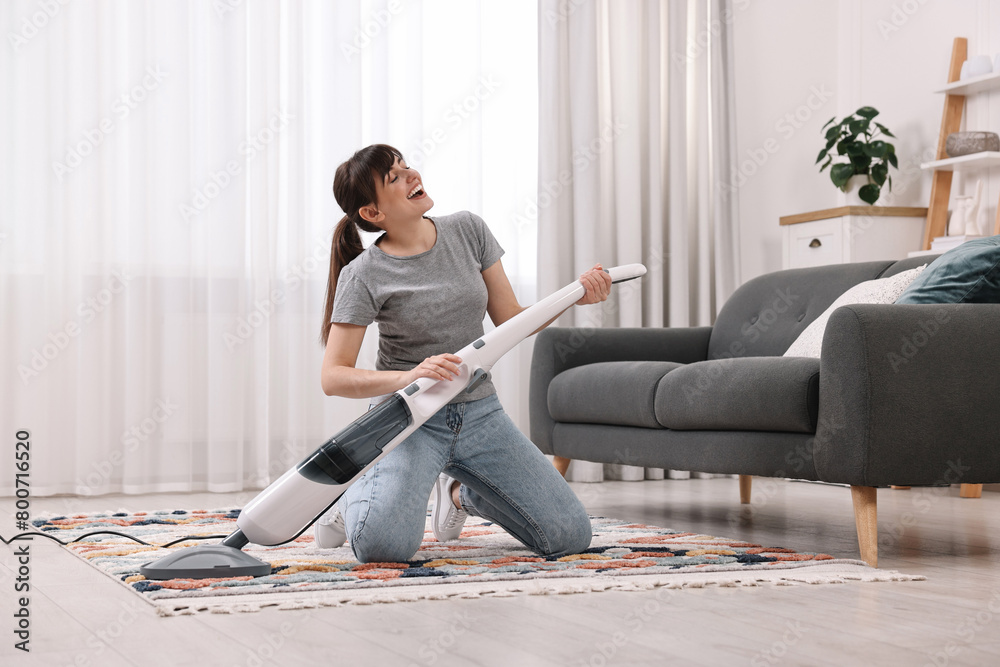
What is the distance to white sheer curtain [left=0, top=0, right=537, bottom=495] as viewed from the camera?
10.7 feet

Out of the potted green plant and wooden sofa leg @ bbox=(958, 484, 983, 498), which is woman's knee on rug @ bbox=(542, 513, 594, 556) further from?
the potted green plant

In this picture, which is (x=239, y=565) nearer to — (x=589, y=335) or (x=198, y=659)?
(x=198, y=659)

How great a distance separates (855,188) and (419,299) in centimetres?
259

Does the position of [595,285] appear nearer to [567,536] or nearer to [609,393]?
[567,536]

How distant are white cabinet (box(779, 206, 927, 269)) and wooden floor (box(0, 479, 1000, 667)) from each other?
194 cm

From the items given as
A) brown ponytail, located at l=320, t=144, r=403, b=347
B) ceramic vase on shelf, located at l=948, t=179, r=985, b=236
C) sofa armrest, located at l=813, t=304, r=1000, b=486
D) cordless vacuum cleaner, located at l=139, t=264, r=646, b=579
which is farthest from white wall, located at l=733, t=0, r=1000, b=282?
cordless vacuum cleaner, located at l=139, t=264, r=646, b=579

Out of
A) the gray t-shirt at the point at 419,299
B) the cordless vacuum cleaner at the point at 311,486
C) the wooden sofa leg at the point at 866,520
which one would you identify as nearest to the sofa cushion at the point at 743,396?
the wooden sofa leg at the point at 866,520

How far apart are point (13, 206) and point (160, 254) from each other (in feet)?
1.47

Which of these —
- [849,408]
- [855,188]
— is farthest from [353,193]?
[855,188]

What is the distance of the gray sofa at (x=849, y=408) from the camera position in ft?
6.26

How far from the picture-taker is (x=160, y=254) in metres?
3.40

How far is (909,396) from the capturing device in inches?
76.1

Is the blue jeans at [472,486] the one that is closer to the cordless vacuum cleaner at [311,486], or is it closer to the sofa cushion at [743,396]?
the cordless vacuum cleaner at [311,486]

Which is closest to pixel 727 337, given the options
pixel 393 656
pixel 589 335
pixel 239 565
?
pixel 589 335
